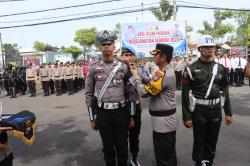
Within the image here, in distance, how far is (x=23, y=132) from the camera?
10.3 ft

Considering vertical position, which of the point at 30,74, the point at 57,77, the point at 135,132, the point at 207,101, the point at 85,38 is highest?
the point at 85,38

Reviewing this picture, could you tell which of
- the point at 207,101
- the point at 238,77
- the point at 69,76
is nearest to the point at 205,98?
the point at 207,101

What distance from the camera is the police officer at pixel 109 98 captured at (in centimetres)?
425

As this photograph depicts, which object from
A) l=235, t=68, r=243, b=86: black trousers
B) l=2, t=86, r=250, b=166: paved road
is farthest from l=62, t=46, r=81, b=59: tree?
l=2, t=86, r=250, b=166: paved road

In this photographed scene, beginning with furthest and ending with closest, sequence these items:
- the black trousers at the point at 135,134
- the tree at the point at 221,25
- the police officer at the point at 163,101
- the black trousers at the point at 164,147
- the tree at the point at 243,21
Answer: the tree at the point at 243,21 → the tree at the point at 221,25 → the black trousers at the point at 135,134 → the black trousers at the point at 164,147 → the police officer at the point at 163,101

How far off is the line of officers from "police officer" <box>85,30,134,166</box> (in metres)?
13.8

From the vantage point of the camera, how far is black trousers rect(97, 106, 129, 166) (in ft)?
14.0

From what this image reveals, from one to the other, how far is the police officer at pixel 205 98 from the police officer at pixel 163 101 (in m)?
0.53

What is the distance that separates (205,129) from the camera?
4703 mm

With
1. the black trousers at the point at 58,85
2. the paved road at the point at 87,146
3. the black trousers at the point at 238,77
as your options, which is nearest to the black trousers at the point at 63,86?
the black trousers at the point at 58,85

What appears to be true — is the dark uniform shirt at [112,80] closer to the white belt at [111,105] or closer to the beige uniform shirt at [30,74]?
the white belt at [111,105]

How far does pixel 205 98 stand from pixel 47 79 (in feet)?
47.2

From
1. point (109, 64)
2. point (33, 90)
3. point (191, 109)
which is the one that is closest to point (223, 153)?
point (191, 109)

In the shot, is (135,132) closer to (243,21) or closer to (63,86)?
(63,86)
